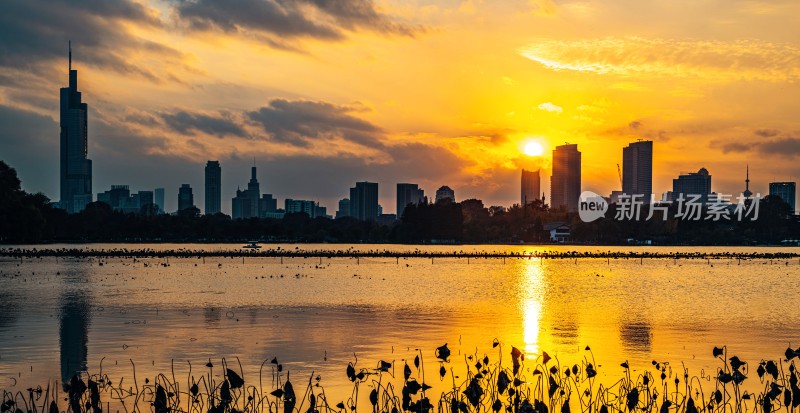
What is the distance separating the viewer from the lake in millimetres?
26359

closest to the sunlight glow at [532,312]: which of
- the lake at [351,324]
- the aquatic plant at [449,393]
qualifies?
the lake at [351,324]

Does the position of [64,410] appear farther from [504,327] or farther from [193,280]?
[193,280]

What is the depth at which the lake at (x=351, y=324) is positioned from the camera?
26359mm

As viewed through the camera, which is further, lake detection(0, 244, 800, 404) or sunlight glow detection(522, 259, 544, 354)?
sunlight glow detection(522, 259, 544, 354)

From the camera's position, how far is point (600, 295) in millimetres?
62688

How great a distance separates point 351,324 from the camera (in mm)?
38438

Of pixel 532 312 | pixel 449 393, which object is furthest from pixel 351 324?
pixel 449 393

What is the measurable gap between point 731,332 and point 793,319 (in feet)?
29.1

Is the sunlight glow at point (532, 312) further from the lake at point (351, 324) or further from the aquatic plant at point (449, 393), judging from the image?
the aquatic plant at point (449, 393)

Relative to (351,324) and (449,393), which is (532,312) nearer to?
(351,324)

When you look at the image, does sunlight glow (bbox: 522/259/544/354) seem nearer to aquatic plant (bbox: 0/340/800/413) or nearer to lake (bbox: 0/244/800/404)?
lake (bbox: 0/244/800/404)

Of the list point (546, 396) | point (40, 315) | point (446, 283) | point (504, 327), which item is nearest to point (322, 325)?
point (504, 327)

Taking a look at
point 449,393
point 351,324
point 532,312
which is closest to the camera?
point 449,393

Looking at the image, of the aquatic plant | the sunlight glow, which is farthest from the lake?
the aquatic plant
